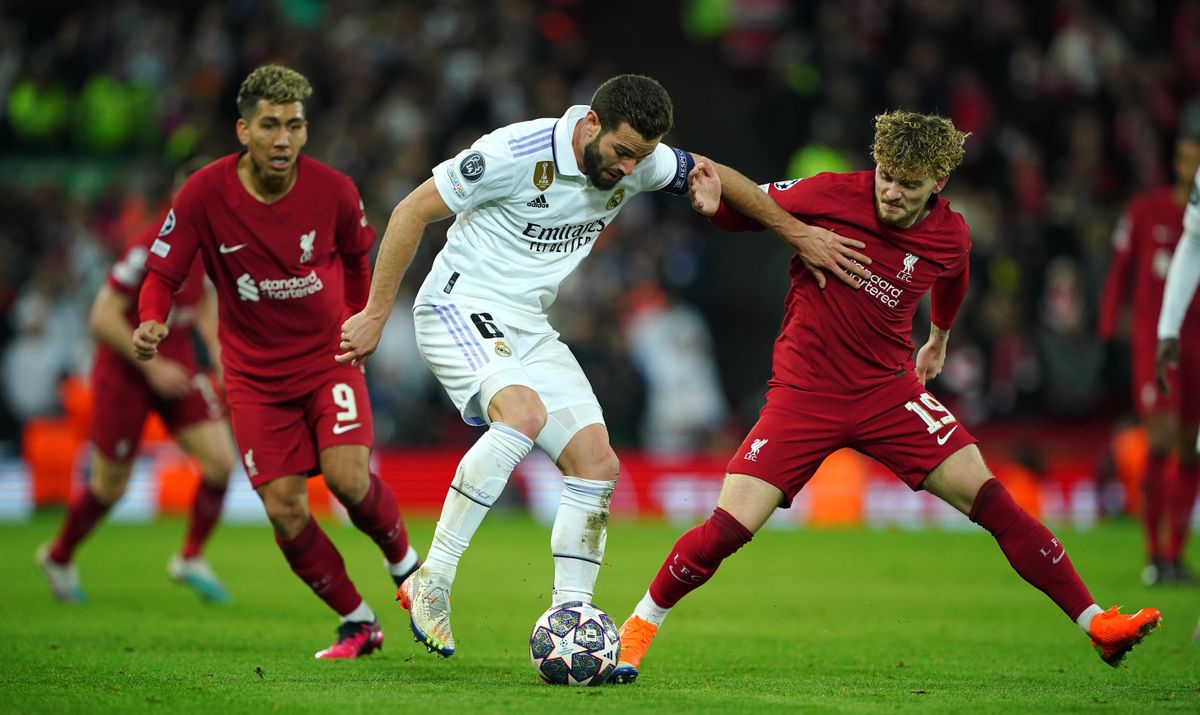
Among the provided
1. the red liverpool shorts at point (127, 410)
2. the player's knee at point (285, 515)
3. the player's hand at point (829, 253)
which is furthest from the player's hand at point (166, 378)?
the player's hand at point (829, 253)

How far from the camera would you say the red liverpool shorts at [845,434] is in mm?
6781

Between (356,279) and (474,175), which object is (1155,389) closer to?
A: (356,279)

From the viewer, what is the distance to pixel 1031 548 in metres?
6.79

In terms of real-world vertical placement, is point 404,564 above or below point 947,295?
below

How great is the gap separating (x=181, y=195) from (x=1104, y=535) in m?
10.6

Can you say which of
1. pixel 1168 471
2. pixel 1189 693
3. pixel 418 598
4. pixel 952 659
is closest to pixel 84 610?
pixel 418 598

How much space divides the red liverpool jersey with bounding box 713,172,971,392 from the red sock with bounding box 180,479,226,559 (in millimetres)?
4857

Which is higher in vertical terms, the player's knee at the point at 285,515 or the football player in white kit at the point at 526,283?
the football player in white kit at the point at 526,283

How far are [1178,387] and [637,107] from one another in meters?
6.04

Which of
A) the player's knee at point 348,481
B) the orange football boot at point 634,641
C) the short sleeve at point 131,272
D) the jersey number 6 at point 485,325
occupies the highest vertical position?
the short sleeve at point 131,272

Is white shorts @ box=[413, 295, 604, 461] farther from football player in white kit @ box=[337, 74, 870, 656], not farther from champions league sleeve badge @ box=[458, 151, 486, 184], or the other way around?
champions league sleeve badge @ box=[458, 151, 486, 184]

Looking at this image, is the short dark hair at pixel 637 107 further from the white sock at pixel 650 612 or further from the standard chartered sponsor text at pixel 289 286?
the white sock at pixel 650 612

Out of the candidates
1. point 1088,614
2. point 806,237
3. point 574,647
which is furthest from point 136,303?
point 1088,614

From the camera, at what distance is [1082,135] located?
18.8 m
